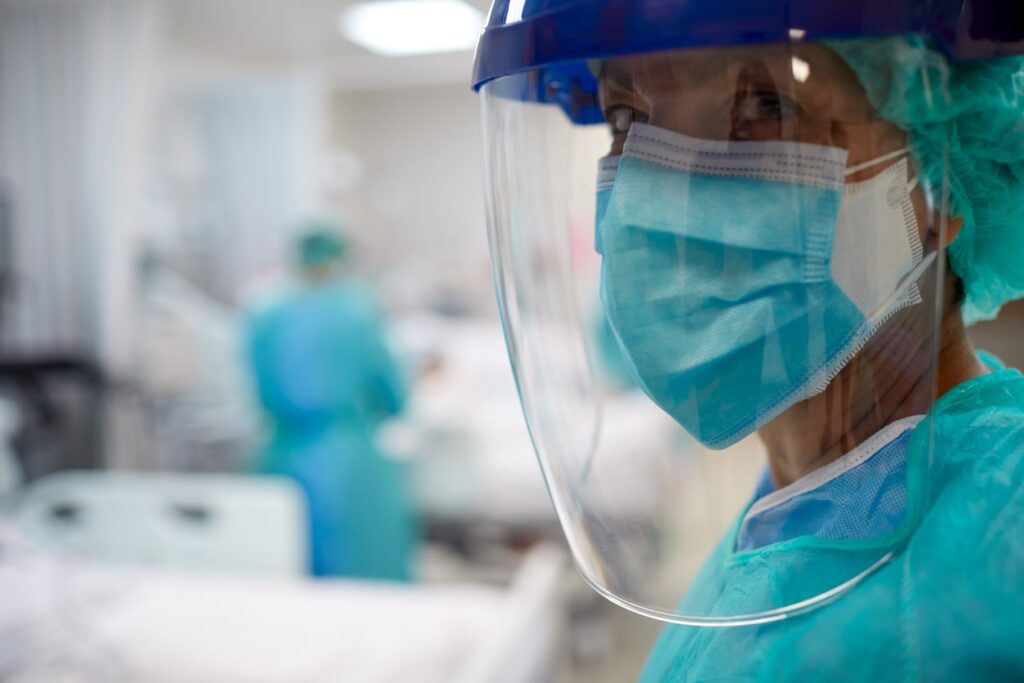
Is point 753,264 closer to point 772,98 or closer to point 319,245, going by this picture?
point 772,98

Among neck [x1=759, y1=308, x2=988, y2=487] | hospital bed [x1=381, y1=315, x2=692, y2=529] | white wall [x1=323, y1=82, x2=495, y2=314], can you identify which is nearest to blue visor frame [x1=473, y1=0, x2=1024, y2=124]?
neck [x1=759, y1=308, x2=988, y2=487]

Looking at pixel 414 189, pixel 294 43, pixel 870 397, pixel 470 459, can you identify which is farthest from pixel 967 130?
pixel 414 189

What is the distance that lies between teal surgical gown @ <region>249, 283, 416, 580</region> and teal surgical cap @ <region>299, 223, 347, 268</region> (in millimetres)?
94

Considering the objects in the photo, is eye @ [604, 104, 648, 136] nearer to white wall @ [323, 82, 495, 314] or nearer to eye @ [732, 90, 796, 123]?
eye @ [732, 90, 796, 123]

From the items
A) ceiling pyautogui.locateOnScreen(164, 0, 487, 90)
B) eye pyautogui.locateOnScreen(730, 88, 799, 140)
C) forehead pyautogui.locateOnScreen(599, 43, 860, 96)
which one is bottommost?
eye pyautogui.locateOnScreen(730, 88, 799, 140)

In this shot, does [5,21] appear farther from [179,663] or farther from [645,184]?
[645,184]

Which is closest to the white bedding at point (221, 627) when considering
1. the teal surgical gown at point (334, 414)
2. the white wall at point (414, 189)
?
the teal surgical gown at point (334, 414)

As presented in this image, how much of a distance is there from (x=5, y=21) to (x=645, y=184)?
11.4ft

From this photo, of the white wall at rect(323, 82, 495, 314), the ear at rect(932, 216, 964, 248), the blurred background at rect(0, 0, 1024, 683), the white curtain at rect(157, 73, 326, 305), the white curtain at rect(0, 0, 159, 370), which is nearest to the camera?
the ear at rect(932, 216, 964, 248)

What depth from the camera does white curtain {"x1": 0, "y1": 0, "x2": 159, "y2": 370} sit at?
10.2 feet

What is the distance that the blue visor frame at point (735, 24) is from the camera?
1.42 feet

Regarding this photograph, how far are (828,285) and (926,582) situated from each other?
0.54 ft

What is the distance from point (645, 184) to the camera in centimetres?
51

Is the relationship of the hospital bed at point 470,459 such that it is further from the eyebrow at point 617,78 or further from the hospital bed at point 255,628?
the eyebrow at point 617,78
